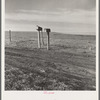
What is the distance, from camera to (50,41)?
152 inches

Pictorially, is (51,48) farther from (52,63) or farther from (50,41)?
(52,63)

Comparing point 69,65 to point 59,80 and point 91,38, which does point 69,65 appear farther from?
point 91,38

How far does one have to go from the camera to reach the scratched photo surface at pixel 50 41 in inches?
148

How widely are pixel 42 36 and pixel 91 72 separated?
3.57 ft

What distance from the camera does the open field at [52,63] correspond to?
12.3 feet

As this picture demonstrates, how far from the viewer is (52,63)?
150 inches

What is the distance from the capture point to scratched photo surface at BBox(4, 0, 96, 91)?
12.4ft

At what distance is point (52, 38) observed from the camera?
3852 mm

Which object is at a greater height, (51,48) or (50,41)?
(50,41)

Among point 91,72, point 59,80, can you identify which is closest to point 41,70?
point 59,80

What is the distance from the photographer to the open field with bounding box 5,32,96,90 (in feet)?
12.3

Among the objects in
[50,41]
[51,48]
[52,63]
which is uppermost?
[50,41]

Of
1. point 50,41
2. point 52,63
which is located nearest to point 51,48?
point 50,41

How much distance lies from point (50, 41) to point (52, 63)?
1.32ft
